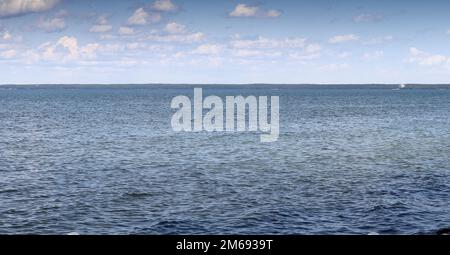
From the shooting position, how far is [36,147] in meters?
73.2

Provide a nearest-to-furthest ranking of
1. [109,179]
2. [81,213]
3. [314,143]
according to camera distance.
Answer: [81,213] < [109,179] < [314,143]

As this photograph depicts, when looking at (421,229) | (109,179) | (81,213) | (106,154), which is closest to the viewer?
(421,229)

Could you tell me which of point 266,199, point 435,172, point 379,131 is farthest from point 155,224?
point 379,131

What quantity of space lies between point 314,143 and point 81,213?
50354 mm

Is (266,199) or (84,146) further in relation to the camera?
(84,146)

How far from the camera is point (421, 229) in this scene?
→ 101 ft

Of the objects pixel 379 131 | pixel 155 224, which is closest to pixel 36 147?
pixel 155 224
